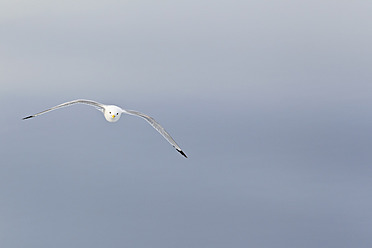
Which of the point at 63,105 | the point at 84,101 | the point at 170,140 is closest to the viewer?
the point at 63,105

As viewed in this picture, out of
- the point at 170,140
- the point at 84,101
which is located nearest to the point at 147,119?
the point at 170,140

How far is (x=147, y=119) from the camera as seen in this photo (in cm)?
2236

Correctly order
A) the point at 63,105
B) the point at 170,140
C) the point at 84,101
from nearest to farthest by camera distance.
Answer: the point at 63,105 < the point at 84,101 < the point at 170,140

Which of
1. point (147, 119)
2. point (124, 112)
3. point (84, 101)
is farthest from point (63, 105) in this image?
point (147, 119)

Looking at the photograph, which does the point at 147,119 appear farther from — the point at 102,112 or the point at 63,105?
the point at 63,105

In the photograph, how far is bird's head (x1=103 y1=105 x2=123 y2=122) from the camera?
19.7 metres

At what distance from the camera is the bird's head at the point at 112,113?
19.7 metres

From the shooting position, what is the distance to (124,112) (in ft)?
68.4

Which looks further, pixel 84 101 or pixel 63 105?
pixel 84 101

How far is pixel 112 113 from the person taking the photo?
19.8m

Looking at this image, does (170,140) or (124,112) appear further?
(170,140)

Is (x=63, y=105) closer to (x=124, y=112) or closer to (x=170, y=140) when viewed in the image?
(x=124, y=112)

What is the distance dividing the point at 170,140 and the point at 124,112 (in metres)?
3.22

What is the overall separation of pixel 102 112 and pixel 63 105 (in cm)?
262
